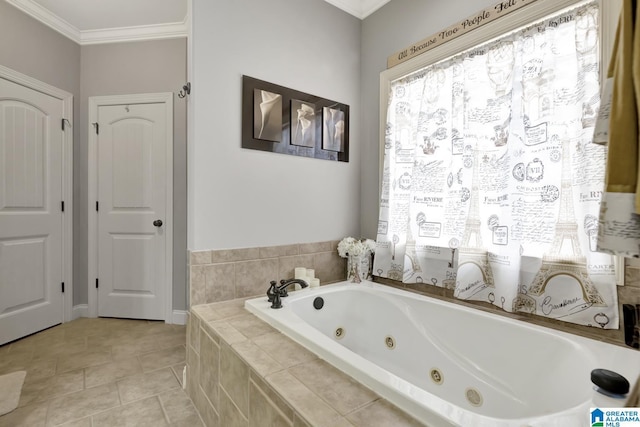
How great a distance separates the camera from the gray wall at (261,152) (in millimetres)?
1758

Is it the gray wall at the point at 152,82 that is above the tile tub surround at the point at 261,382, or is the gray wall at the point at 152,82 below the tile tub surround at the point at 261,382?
above

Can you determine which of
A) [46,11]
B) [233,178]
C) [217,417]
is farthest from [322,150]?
[46,11]

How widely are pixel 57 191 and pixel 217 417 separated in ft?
8.68

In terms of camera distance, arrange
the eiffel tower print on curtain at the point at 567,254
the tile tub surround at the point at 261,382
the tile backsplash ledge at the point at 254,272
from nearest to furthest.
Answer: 1. the tile tub surround at the point at 261,382
2. the eiffel tower print on curtain at the point at 567,254
3. the tile backsplash ledge at the point at 254,272

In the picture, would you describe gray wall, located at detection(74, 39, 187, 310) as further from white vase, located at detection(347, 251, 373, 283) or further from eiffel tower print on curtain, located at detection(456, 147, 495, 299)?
eiffel tower print on curtain, located at detection(456, 147, 495, 299)

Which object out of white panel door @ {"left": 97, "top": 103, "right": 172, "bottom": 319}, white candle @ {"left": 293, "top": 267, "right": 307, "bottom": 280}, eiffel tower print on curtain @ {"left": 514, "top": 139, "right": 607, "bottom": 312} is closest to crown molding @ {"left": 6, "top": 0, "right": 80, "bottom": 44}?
white panel door @ {"left": 97, "top": 103, "right": 172, "bottom": 319}

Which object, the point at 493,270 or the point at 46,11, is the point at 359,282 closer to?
the point at 493,270

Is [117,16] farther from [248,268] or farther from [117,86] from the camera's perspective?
[248,268]

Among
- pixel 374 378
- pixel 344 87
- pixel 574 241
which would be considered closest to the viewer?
pixel 374 378

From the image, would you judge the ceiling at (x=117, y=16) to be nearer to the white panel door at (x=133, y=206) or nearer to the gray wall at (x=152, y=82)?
the gray wall at (x=152, y=82)

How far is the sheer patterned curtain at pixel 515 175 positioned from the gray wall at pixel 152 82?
2092 millimetres

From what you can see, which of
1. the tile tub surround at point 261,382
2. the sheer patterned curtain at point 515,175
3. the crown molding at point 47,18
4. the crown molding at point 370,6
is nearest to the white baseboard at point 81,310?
the tile tub surround at point 261,382

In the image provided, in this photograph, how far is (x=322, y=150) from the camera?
7.41ft

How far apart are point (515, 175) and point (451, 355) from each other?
3.18 feet
